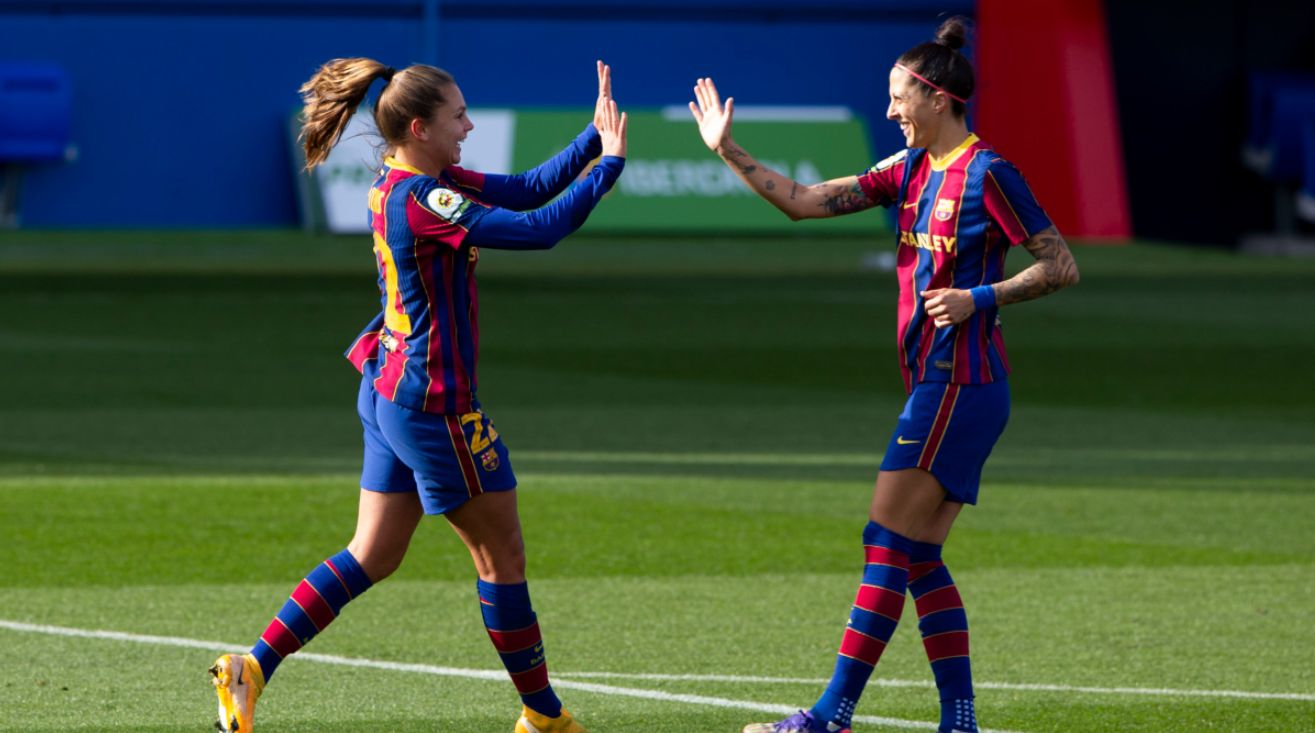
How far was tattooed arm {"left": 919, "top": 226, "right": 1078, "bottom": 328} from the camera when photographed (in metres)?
5.78

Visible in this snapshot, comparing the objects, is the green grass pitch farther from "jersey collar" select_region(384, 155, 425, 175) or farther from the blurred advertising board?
the blurred advertising board

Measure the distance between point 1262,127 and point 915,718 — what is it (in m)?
Result: 26.6

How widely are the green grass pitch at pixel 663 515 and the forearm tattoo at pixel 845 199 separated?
1477mm

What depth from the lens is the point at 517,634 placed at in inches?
235

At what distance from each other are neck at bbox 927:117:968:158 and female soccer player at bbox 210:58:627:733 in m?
0.83

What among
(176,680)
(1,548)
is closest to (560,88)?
(1,548)

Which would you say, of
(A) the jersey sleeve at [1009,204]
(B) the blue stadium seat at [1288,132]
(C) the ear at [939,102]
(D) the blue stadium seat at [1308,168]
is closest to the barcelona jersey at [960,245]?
(A) the jersey sleeve at [1009,204]

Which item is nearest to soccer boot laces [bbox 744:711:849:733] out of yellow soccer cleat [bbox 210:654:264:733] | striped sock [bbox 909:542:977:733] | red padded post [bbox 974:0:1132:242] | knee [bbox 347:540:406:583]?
striped sock [bbox 909:542:977:733]

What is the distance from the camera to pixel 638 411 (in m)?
14.8

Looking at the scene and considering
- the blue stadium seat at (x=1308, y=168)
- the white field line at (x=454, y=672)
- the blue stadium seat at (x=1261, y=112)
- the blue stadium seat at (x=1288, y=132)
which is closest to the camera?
the white field line at (x=454, y=672)

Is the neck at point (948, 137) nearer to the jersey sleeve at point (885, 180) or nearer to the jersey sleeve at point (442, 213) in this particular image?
the jersey sleeve at point (885, 180)

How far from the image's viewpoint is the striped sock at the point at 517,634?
596cm

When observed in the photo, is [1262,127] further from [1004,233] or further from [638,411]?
[1004,233]

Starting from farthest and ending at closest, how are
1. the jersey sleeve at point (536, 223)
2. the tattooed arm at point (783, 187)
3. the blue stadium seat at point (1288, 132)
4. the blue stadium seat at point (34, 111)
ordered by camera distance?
the blue stadium seat at point (1288, 132), the blue stadium seat at point (34, 111), the tattooed arm at point (783, 187), the jersey sleeve at point (536, 223)
